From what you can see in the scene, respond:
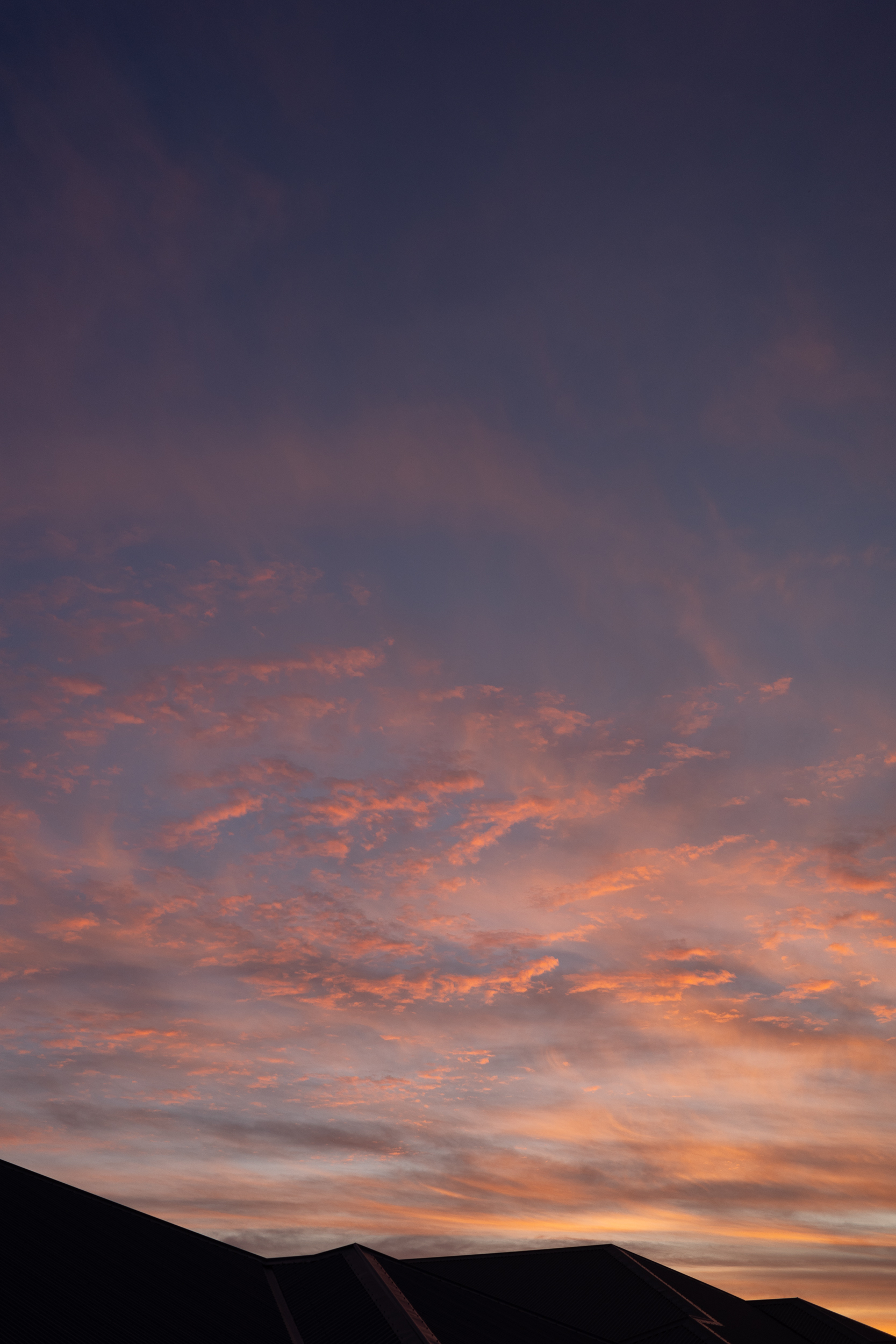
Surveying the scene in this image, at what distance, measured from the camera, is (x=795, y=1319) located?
71688 mm

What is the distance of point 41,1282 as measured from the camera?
3641 centimetres

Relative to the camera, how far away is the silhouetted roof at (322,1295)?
36688 millimetres

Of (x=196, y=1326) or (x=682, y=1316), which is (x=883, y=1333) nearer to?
(x=682, y=1316)

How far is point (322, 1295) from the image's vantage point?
4944cm

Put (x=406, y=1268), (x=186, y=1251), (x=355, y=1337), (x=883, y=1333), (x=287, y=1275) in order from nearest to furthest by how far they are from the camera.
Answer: (x=355, y=1337) < (x=186, y=1251) < (x=287, y=1275) < (x=406, y=1268) < (x=883, y=1333)

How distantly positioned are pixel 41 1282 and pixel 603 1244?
56231 mm

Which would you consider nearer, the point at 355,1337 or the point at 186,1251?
the point at 355,1337

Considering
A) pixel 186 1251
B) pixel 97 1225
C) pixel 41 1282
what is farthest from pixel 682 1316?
pixel 41 1282

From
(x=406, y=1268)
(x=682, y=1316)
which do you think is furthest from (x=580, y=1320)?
(x=406, y=1268)

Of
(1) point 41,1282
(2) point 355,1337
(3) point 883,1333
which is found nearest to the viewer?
(1) point 41,1282

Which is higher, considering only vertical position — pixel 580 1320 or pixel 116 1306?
pixel 116 1306

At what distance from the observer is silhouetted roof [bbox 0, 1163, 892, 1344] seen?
120 ft

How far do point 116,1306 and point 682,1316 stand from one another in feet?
141

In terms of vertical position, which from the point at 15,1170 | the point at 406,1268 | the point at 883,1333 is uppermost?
the point at 15,1170
